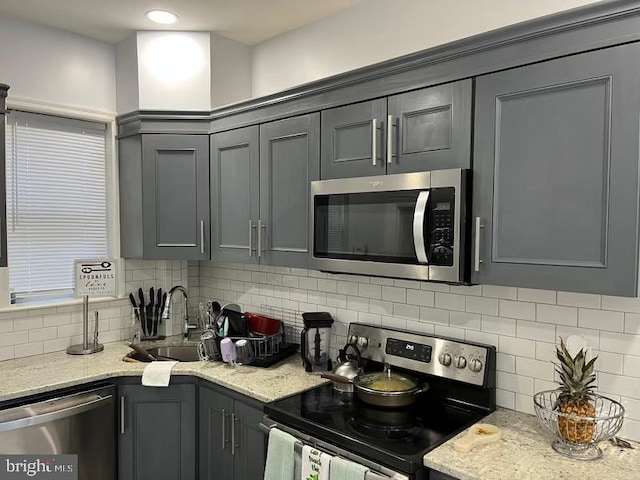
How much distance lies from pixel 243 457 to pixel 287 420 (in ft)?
1.59

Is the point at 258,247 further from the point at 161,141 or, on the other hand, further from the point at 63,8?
the point at 63,8

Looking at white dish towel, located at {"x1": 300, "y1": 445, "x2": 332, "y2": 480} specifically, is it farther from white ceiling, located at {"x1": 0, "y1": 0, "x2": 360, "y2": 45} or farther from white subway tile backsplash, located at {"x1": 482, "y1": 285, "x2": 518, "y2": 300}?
white ceiling, located at {"x1": 0, "y1": 0, "x2": 360, "y2": 45}

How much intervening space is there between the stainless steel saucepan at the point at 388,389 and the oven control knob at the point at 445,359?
0.38 feet

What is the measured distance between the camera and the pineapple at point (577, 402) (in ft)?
5.31

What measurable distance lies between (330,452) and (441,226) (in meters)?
0.92

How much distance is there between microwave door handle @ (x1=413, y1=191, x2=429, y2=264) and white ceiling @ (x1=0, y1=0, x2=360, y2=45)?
128cm

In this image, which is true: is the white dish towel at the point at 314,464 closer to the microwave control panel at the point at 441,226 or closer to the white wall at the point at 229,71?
the microwave control panel at the point at 441,226

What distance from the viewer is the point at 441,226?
5.93 feet

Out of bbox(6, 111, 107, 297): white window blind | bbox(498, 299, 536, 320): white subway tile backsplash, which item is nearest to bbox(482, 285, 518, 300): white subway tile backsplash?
bbox(498, 299, 536, 320): white subway tile backsplash

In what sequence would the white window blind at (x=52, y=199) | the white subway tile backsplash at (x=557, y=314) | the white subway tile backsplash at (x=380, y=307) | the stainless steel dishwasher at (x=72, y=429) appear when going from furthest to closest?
1. the white window blind at (x=52, y=199)
2. the white subway tile backsplash at (x=380, y=307)
3. the stainless steel dishwasher at (x=72, y=429)
4. the white subway tile backsplash at (x=557, y=314)

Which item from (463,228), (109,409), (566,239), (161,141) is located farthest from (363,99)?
(109,409)

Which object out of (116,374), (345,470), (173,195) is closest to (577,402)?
(345,470)

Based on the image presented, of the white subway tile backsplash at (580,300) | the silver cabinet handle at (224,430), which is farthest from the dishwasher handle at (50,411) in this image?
the white subway tile backsplash at (580,300)

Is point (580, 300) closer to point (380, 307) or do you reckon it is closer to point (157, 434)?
point (380, 307)
